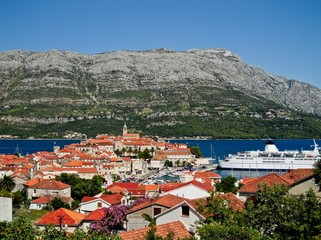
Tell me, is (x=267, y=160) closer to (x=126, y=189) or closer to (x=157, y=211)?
(x=126, y=189)

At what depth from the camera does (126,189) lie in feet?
186

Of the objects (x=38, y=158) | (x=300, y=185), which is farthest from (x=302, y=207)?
(x=38, y=158)

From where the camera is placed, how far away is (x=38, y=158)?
96.2 m

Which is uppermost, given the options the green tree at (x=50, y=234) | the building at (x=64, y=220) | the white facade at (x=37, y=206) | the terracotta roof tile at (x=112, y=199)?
the green tree at (x=50, y=234)

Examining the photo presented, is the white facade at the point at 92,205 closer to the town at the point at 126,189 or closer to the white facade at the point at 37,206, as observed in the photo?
the town at the point at 126,189

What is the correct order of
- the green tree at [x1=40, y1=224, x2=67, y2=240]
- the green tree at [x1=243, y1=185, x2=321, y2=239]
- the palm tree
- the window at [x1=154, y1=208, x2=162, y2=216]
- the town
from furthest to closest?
1. the palm tree
2. the window at [x1=154, y1=208, x2=162, y2=216]
3. the town
4. the green tree at [x1=243, y1=185, x2=321, y2=239]
5. the green tree at [x1=40, y1=224, x2=67, y2=240]

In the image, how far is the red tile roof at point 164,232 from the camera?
16797 millimetres

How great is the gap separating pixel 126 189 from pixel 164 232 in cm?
3962

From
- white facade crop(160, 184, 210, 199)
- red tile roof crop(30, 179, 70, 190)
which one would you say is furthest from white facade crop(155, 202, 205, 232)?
red tile roof crop(30, 179, 70, 190)

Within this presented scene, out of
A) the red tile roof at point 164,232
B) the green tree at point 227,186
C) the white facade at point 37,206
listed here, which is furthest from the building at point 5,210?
the green tree at point 227,186

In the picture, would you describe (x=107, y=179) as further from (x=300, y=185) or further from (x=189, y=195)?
(x=300, y=185)

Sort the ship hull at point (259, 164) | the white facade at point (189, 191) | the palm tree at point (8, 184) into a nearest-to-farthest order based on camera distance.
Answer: the white facade at point (189, 191), the palm tree at point (8, 184), the ship hull at point (259, 164)

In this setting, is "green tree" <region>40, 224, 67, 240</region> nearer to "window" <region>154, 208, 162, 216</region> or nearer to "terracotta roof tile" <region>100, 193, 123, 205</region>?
"window" <region>154, 208, 162, 216</region>

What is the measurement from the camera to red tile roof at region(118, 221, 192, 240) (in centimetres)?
1680
